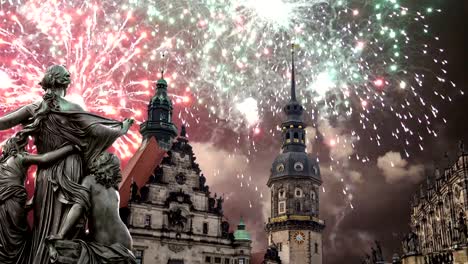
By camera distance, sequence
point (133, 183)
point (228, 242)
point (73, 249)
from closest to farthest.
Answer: point (73, 249) → point (133, 183) → point (228, 242)

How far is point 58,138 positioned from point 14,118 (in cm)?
64

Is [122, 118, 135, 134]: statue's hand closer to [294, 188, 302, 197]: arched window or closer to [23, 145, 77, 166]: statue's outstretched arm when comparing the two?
[23, 145, 77, 166]: statue's outstretched arm

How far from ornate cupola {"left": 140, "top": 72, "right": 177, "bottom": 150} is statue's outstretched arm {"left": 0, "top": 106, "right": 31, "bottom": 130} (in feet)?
158

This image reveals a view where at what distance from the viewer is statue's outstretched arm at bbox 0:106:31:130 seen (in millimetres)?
6836

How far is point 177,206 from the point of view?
42.3m

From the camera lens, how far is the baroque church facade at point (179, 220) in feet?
134

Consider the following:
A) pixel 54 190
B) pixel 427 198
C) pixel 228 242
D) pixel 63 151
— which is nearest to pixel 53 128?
pixel 63 151

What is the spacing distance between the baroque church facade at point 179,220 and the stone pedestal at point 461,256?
18749 millimetres

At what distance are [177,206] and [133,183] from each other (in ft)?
13.4

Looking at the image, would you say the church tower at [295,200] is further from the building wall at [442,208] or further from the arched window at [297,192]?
the building wall at [442,208]

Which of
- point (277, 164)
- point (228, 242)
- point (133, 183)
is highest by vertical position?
point (277, 164)

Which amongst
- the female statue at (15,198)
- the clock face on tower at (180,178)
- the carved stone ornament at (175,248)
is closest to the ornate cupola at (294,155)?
the clock face on tower at (180,178)

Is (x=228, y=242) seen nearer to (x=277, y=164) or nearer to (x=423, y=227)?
(x=423, y=227)

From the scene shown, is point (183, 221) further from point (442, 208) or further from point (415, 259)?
point (442, 208)
